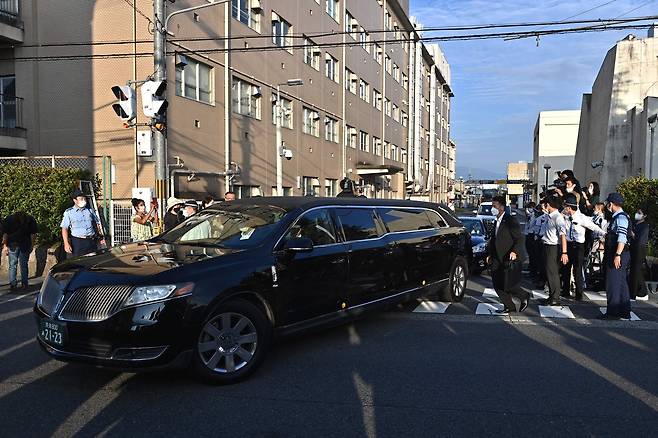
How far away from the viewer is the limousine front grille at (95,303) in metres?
4.30

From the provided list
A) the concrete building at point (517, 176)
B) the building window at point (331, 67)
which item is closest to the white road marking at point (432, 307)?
the building window at point (331, 67)

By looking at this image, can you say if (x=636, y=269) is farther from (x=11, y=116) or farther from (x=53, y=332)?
(x=11, y=116)

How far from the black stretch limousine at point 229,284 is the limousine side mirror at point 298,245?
1 centimetres

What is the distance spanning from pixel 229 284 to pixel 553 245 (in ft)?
19.0

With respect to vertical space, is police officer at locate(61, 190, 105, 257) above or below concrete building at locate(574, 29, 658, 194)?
below

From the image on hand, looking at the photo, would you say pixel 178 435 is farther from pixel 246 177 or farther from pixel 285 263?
pixel 246 177

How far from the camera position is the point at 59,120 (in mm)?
16516

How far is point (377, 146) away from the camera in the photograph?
4119 centimetres

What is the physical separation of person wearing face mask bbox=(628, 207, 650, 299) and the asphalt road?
2.18 m

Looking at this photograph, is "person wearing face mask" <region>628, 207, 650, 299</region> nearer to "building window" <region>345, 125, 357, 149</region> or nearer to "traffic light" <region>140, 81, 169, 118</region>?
"traffic light" <region>140, 81, 169, 118</region>

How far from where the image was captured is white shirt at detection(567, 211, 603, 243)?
883 centimetres

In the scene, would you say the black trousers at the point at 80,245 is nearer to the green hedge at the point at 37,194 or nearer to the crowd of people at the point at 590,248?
the green hedge at the point at 37,194

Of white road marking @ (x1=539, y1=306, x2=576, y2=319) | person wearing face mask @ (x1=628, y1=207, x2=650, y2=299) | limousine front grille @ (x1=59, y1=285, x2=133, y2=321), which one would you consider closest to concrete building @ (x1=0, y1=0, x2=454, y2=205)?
person wearing face mask @ (x1=628, y1=207, x2=650, y2=299)

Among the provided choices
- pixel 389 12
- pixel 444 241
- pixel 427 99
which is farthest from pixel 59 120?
pixel 427 99
